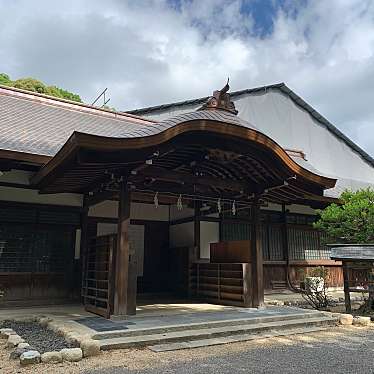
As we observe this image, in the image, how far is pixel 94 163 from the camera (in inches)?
217

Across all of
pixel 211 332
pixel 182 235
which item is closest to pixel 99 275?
pixel 211 332

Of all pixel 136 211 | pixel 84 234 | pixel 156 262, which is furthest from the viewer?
pixel 156 262

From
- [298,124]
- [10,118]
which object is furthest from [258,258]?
[298,124]

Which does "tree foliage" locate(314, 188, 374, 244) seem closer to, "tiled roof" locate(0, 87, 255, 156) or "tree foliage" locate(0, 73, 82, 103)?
"tiled roof" locate(0, 87, 255, 156)

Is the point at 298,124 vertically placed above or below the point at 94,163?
above

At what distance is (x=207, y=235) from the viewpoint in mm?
9664

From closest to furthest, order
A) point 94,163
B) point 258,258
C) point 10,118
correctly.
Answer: point 94,163 < point 258,258 < point 10,118

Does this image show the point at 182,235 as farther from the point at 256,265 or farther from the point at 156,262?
the point at 256,265

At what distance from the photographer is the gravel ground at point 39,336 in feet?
14.9

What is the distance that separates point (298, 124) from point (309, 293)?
12.8 m

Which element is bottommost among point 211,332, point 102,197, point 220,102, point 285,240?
point 211,332

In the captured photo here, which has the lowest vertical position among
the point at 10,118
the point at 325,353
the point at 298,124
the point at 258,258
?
the point at 325,353

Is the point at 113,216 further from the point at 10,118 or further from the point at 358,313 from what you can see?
the point at 358,313

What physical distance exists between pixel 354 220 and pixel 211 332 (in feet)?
14.2
